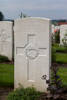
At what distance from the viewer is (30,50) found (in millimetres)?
5527

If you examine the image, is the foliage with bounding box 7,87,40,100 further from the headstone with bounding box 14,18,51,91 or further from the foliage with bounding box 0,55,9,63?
the foliage with bounding box 0,55,9,63

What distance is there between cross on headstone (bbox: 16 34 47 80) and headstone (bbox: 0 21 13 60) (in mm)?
4805

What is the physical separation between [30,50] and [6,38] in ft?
16.4

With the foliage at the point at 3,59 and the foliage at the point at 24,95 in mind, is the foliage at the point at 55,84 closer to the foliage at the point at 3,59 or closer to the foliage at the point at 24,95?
the foliage at the point at 24,95

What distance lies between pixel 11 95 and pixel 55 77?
857mm

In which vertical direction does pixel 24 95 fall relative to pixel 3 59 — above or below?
below

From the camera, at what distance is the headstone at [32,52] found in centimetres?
533

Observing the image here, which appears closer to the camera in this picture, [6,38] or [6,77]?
[6,77]

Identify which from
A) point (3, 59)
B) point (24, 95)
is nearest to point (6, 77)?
point (24, 95)

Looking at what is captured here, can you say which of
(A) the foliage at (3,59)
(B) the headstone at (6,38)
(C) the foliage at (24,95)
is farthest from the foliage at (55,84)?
(B) the headstone at (6,38)

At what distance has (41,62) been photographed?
5391 millimetres

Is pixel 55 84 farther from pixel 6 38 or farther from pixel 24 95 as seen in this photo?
pixel 6 38

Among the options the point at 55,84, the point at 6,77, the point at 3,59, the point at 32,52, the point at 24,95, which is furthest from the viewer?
the point at 3,59

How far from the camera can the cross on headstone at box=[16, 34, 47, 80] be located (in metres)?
5.41
